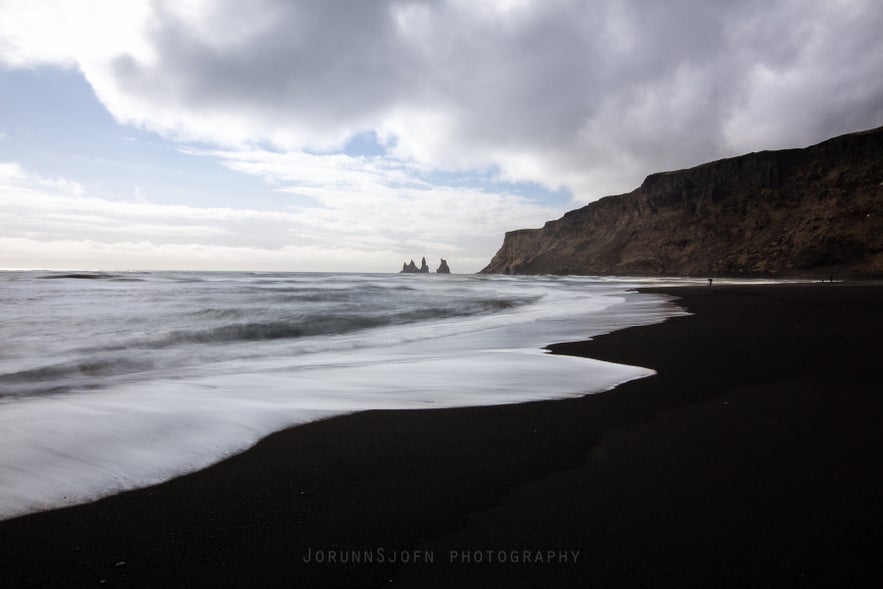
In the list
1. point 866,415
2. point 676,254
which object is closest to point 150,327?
point 866,415

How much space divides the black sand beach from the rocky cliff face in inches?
2189

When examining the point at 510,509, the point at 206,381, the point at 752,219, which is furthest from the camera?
the point at 752,219

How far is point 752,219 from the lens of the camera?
59688 mm

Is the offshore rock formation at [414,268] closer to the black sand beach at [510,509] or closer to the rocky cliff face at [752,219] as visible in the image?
the rocky cliff face at [752,219]

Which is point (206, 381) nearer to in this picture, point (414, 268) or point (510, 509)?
point (510, 509)

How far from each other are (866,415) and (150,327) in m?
11.2

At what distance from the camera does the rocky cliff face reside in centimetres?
4716

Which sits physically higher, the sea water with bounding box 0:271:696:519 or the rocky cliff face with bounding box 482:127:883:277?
the rocky cliff face with bounding box 482:127:883:277

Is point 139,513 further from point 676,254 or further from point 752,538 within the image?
point 676,254

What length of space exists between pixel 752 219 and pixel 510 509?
7285cm

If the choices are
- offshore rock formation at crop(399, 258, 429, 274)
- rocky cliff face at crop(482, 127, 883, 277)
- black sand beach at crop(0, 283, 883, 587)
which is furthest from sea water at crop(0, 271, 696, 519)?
offshore rock formation at crop(399, 258, 429, 274)

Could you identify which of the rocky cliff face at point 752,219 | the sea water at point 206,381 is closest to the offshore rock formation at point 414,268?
the rocky cliff face at point 752,219

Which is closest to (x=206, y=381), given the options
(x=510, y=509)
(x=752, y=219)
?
(x=510, y=509)

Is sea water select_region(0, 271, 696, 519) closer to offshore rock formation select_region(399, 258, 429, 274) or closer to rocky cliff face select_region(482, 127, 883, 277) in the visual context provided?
rocky cliff face select_region(482, 127, 883, 277)
